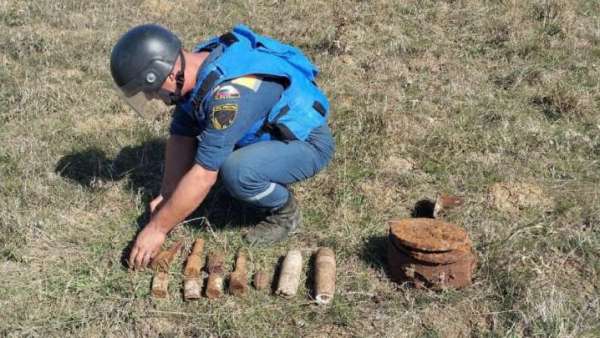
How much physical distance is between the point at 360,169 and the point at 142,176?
1.60 metres

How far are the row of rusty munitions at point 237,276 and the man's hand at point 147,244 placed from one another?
0.09 metres

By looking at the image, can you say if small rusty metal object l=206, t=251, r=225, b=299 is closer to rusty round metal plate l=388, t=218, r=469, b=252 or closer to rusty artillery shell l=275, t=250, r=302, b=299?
rusty artillery shell l=275, t=250, r=302, b=299

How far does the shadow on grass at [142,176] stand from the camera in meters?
4.22

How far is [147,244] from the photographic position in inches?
141

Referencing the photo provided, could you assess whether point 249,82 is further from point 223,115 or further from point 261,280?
point 261,280

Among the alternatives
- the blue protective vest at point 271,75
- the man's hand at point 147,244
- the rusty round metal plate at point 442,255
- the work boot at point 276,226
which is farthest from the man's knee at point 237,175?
the rusty round metal plate at point 442,255

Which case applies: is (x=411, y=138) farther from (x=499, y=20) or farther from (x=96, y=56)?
(x=96, y=56)

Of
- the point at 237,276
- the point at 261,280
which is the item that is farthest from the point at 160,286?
the point at 261,280

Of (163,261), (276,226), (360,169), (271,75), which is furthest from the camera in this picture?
(360,169)

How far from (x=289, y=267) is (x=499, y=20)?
4.45 m

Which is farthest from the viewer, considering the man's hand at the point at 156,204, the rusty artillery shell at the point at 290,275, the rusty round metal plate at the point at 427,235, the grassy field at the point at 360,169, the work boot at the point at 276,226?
the man's hand at the point at 156,204

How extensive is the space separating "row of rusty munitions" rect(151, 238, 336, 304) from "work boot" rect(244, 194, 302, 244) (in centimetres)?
19

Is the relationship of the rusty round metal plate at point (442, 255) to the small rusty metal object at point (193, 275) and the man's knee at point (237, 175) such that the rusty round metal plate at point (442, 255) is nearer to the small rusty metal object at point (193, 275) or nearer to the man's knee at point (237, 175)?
the man's knee at point (237, 175)

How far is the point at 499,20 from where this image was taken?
6.83m
